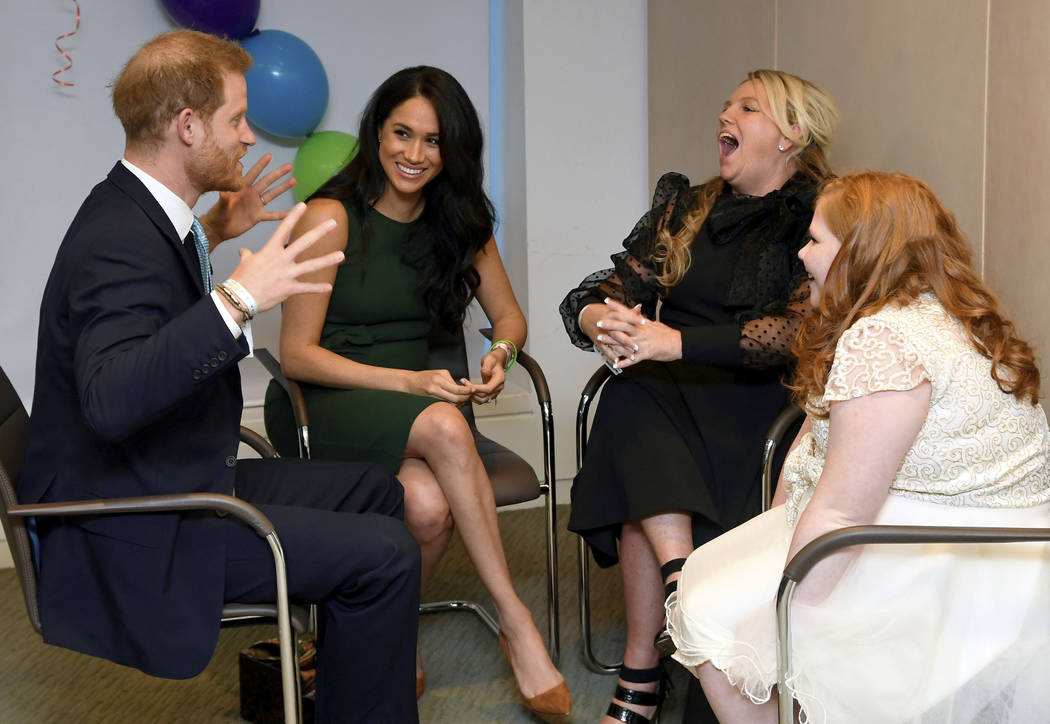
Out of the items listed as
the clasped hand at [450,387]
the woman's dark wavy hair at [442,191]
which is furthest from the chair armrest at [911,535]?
the woman's dark wavy hair at [442,191]

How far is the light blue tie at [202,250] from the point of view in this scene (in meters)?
2.12

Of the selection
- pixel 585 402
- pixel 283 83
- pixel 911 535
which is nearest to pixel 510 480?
pixel 585 402

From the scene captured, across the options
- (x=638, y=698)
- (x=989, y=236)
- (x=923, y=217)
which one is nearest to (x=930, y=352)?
(x=923, y=217)

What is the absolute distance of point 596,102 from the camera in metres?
4.16

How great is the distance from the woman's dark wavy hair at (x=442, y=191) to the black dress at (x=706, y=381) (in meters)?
0.37

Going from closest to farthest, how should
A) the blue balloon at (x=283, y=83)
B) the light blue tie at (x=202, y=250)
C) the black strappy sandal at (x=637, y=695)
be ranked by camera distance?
the light blue tie at (x=202, y=250), the black strappy sandal at (x=637, y=695), the blue balloon at (x=283, y=83)

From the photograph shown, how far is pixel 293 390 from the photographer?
8.91 feet

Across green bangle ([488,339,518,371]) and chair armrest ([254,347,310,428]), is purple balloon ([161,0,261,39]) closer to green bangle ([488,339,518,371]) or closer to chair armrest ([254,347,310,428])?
chair armrest ([254,347,310,428])

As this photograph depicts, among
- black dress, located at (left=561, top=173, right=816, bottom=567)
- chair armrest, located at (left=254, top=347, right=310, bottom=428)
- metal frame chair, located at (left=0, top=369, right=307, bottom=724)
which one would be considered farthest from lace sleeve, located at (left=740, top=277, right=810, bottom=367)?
metal frame chair, located at (left=0, top=369, right=307, bottom=724)

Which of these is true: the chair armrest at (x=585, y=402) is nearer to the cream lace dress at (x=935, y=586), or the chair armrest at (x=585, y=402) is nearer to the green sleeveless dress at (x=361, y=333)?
the green sleeveless dress at (x=361, y=333)

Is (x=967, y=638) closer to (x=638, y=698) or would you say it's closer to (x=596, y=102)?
(x=638, y=698)

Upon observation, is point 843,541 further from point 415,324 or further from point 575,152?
point 575,152

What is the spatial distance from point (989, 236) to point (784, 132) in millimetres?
552

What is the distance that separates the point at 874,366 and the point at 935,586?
0.36m
